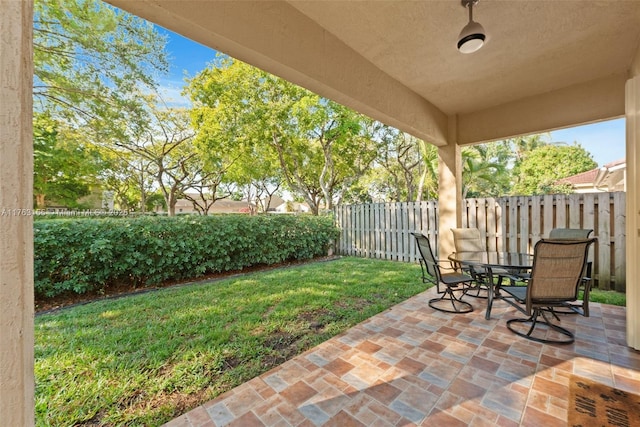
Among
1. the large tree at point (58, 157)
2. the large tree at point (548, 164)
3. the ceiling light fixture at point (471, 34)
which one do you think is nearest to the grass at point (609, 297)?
the ceiling light fixture at point (471, 34)

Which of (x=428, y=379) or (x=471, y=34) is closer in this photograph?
(x=428, y=379)

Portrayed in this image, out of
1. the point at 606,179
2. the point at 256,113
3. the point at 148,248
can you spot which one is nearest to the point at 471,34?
the point at 148,248

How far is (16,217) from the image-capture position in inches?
36.2

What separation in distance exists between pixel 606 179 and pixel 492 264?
12.6 meters

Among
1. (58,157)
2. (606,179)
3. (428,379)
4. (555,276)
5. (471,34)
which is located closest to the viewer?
(428,379)

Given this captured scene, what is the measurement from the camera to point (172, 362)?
7.80 ft

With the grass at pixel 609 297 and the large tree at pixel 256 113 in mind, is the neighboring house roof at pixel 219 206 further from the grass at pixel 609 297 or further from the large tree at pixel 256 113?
the grass at pixel 609 297

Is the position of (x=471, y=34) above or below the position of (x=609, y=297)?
above

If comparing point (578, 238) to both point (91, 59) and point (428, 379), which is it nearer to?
point (428, 379)

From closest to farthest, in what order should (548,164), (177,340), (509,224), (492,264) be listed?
(177,340) < (492,264) < (509,224) < (548,164)

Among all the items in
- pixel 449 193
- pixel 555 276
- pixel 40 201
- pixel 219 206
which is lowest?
pixel 555 276

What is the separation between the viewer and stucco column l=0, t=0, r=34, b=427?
89 centimetres

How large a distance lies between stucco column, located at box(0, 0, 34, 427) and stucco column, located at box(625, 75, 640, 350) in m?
4.25

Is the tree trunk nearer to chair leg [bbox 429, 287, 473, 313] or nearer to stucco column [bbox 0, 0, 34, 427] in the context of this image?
stucco column [bbox 0, 0, 34, 427]
